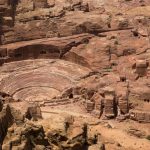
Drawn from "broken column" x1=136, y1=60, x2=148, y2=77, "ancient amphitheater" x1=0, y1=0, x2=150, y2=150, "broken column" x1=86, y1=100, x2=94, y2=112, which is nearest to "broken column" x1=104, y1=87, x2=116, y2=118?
"ancient amphitheater" x1=0, y1=0, x2=150, y2=150

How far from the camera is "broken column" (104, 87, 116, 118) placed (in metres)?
45.8

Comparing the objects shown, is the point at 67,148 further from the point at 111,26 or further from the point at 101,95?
the point at 111,26

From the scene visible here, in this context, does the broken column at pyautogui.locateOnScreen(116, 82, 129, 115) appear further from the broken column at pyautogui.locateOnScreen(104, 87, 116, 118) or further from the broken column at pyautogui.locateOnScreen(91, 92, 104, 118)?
the broken column at pyautogui.locateOnScreen(91, 92, 104, 118)

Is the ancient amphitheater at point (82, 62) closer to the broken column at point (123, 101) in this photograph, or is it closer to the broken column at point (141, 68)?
the broken column at point (123, 101)

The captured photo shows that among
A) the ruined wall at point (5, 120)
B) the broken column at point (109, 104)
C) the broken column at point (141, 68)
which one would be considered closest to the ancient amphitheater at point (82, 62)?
the broken column at point (109, 104)

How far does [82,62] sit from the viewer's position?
188 ft

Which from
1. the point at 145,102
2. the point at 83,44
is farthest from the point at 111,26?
the point at 145,102

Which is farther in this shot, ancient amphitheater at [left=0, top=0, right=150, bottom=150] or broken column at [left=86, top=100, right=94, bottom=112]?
broken column at [left=86, top=100, right=94, bottom=112]

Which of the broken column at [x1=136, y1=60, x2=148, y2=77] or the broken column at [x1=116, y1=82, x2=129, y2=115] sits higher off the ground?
the broken column at [x1=136, y1=60, x2=148, y2=77]

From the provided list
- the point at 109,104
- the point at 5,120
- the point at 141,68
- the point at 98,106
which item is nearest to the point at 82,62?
the point at 141,68

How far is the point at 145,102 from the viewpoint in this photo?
45688 millimetres

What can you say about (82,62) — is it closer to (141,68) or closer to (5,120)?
(141,68)

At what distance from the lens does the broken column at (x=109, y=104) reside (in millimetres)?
45812

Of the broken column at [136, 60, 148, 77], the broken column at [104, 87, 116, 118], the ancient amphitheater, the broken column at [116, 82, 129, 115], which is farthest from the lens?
the broken column at [136, 60, 148, 77]
